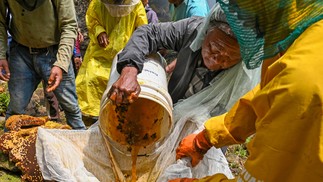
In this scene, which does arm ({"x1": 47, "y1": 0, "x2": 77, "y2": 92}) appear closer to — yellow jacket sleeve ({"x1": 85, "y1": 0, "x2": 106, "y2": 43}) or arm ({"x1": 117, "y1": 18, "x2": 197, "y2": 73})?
arm ({"x1": 117, "y1": 18, "x2": 197, "y2": 73})

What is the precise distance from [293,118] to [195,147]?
97 cm

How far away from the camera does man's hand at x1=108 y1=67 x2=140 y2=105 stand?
1921mm

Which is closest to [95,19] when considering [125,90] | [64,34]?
[64,34]

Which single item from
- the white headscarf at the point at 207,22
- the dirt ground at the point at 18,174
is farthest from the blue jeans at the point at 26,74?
the white headscarf at the point at 207,22

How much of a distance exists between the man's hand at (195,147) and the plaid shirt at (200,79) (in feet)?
1.47

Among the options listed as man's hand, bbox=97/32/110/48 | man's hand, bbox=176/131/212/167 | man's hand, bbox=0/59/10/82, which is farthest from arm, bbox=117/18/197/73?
man's hand, bbox=97/32/110/48

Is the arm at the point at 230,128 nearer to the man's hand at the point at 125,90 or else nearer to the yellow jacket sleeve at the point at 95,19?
the man's hand at the point at 125,90

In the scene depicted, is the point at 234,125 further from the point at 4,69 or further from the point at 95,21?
the point at 95,21

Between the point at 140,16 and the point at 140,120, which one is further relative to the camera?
the point at 140,16

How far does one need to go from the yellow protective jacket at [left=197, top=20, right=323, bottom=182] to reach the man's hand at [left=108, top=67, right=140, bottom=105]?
2.81 feet

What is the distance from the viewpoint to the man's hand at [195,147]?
1.89 meters

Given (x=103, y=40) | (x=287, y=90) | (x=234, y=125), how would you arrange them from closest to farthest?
(x=287, y=90) → (x=234, y=125) → (x=103, y=40)

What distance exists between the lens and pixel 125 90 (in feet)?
6.28

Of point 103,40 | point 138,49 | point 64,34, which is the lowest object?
point 103,40
